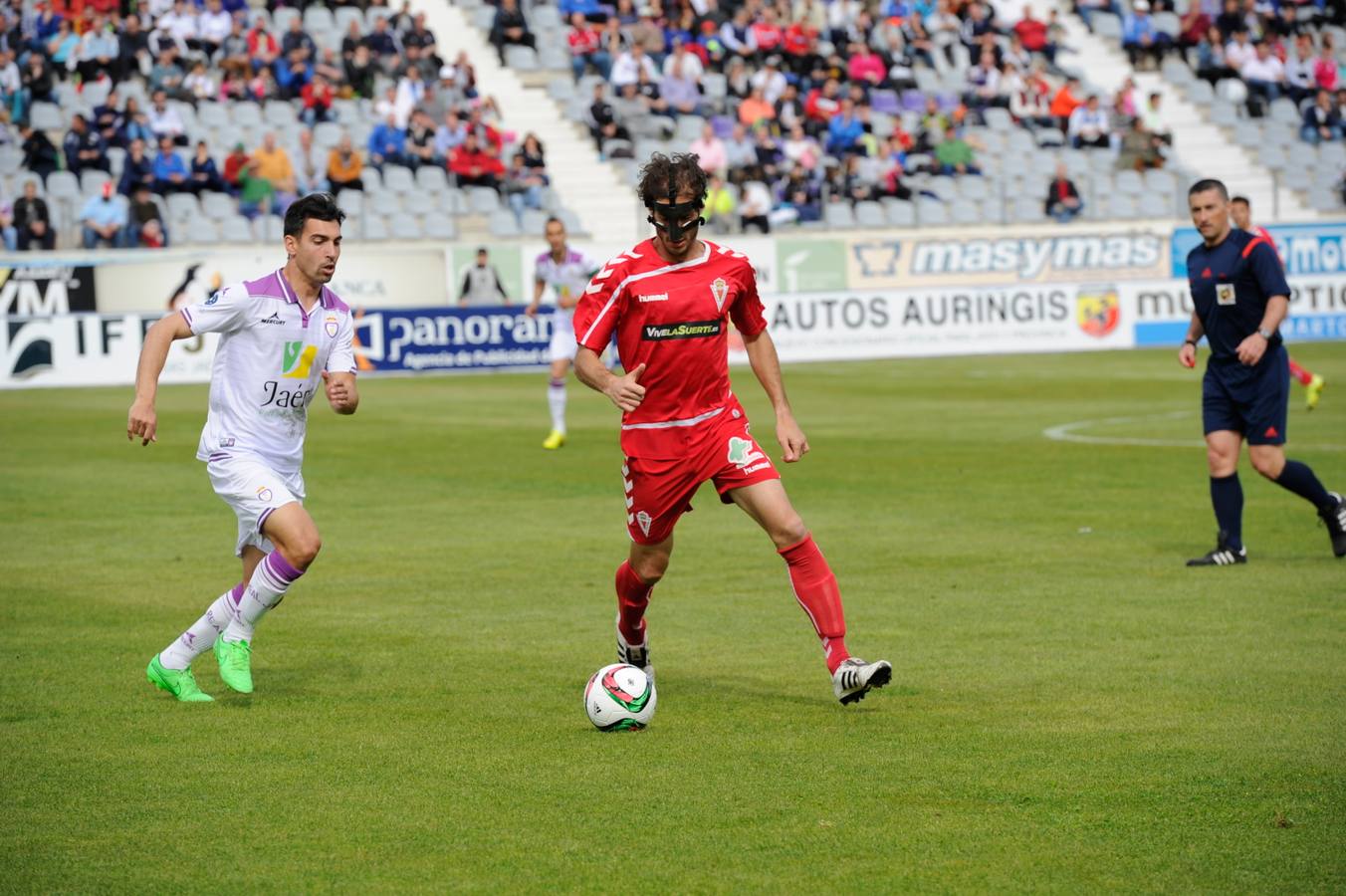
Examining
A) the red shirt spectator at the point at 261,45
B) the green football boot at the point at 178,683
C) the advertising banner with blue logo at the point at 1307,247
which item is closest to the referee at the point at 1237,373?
the green football boot at the point at 178,683

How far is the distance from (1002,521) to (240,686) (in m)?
7.22

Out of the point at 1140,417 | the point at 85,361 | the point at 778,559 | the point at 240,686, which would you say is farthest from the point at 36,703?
the point at 85,361

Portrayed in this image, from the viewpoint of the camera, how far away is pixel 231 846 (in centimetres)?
564

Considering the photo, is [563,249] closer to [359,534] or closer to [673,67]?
[359,534]

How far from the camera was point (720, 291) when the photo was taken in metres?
7.71

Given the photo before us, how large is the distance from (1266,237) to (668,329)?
596cm

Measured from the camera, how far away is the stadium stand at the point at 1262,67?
137 feet

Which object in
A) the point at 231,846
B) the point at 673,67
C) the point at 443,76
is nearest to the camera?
the point at 231,846

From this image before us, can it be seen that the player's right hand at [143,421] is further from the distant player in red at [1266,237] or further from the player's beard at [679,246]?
the distant player in red at [1266,237]

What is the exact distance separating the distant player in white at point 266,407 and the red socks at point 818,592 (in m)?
2.03

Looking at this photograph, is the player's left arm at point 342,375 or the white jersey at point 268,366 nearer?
the player's left arm at point 342,375

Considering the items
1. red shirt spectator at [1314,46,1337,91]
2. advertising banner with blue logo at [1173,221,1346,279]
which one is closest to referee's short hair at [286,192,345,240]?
advertising banner with blue logo at [1173,221,1346,279]

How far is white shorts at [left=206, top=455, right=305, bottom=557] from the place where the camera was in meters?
7.95

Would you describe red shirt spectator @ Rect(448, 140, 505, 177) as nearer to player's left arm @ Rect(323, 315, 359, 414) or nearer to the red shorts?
player's left arm @ Rect(323, 315, 359, 414)
